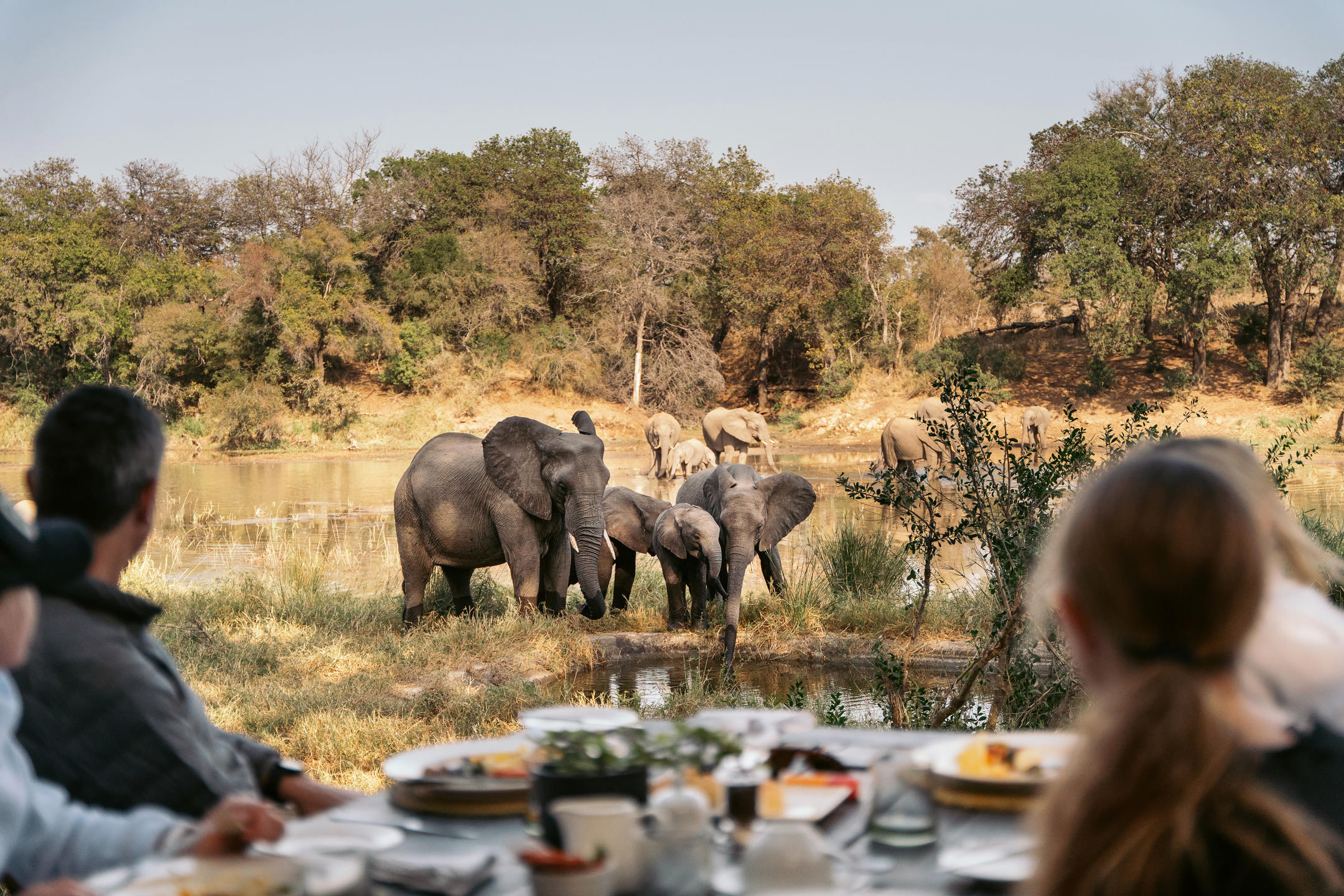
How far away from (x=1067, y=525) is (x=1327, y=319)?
36.3 m

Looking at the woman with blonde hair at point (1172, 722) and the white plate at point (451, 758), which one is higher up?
the woman with blonde hair at point (1172, 722)

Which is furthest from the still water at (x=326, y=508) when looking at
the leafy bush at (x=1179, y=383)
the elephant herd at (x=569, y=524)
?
the leafy bush at (x=1179, y=383)

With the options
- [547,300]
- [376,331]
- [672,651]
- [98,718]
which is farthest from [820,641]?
[547,300]

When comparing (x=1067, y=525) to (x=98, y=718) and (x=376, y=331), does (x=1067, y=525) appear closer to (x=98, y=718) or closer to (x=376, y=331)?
(x=98, y=718)

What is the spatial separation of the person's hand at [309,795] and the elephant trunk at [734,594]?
524 cm

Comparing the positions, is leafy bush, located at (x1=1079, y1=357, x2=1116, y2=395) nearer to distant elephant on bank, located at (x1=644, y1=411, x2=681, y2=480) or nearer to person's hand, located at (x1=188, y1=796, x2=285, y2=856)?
distant elephant on bank, located at (x1=644, y1=411, x2=681, y2=480)

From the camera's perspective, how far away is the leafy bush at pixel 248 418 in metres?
32.0

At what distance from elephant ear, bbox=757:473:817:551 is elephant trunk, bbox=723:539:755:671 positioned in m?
0.57

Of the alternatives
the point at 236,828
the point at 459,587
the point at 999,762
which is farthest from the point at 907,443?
the point at 236,828

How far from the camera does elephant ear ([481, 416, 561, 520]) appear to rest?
26.9ft

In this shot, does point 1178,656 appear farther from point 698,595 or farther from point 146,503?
point 698,595

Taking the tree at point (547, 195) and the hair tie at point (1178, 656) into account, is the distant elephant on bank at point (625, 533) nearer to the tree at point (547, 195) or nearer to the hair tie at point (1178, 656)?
the hair tie at point (1178, 656)

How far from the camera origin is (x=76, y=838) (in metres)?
1.70

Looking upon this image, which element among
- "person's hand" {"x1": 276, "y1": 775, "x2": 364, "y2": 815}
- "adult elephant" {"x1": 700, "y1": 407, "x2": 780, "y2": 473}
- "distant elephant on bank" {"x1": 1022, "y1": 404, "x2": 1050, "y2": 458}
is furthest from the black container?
"adult elephant" {"x1": 700, "y1": 407, "x2": 780, "y2": 473}
